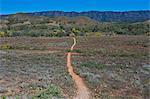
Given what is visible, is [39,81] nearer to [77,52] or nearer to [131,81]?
[131,81]

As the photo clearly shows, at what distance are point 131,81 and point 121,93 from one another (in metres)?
2.93

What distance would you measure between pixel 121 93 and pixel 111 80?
9.82 ft

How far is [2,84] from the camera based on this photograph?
1641cm

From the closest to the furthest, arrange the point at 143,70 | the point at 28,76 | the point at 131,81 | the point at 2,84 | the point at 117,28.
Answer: the point at 2,84 → the point at 131,81 → the point at 28,76 → the point at 143,70 → the point at 117,28

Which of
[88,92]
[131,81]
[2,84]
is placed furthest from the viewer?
[131,81]

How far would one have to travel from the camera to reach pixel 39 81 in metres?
17.0

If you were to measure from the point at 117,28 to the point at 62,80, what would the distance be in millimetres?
72339

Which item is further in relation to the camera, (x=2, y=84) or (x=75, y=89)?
(x=2, y=84)

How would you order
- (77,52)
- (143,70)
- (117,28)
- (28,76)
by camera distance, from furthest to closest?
(117,28)
(77,52)
(143,70)
(28,76)

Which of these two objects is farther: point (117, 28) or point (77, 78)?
point (117, 28)

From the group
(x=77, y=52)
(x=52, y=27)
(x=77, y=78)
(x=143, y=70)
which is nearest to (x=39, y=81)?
(x=77, y=78)

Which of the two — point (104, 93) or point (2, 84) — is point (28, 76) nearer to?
point (2, 84)

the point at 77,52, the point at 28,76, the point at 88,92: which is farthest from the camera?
the point at 77,52

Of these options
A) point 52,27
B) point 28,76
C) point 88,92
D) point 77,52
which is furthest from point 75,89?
point 52,27
